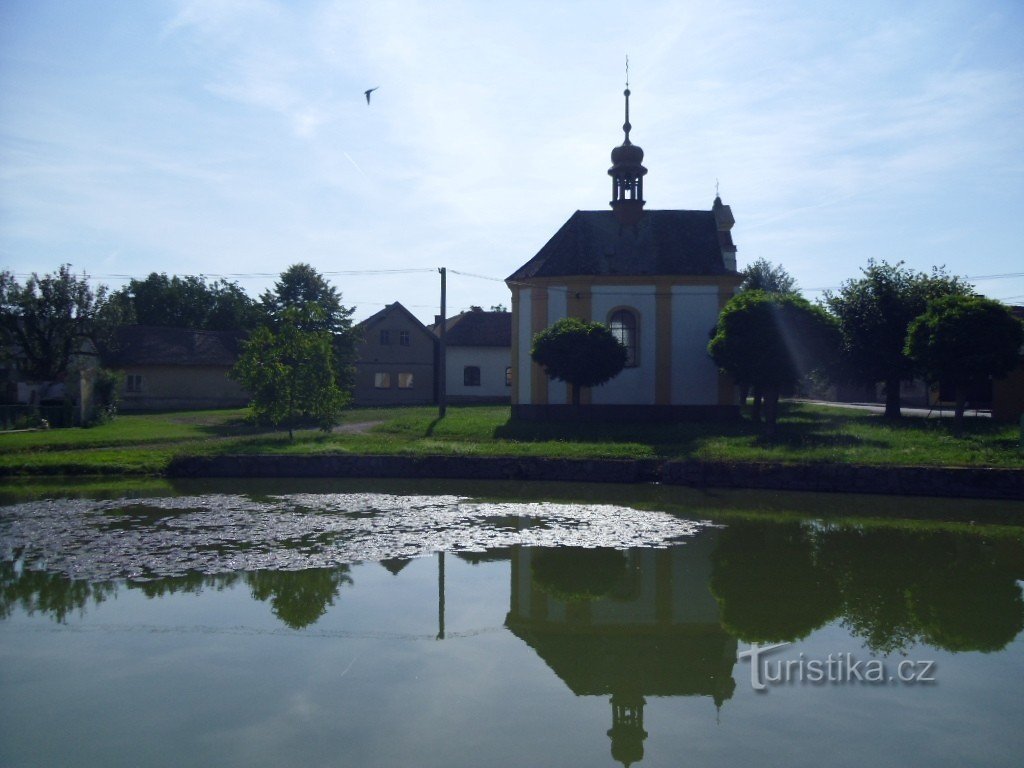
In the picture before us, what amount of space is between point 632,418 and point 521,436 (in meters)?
7.03

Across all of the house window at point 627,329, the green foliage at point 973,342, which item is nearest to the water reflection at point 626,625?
the green foliage at point 973,342

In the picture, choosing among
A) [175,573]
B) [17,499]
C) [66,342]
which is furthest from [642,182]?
[66,342]

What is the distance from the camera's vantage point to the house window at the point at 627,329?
34062mm

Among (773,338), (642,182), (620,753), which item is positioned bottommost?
(620,753)

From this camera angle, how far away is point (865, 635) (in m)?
8.86

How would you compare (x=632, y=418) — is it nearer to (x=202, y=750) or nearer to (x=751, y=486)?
(x=751, y=486)

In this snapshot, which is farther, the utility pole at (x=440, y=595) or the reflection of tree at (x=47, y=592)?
the reflection of tree at (x=47, y=592)

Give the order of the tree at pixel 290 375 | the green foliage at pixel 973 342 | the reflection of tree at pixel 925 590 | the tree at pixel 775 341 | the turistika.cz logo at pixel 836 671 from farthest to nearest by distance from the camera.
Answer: the tree at pixel 290 375, the tree at pixel 775 341, the green foliage at pixel 973 342, the reflection of tree at pixel 925 590, the turistika.cz logo at pixel 836 671

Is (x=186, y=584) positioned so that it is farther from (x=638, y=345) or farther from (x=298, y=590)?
(x=638, y=345)

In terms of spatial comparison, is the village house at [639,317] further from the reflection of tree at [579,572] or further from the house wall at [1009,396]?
the reflection of tree at [579,572]

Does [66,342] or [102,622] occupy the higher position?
A: [66,342]

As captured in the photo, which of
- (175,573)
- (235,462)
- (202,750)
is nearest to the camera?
(202,750)

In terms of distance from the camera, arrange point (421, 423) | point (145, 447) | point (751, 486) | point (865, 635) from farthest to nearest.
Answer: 1. point (421, 423)
2. point (145, 447)
3. point (751, 486)
4. point (865, 635)

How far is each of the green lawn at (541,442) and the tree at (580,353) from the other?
1.89m
